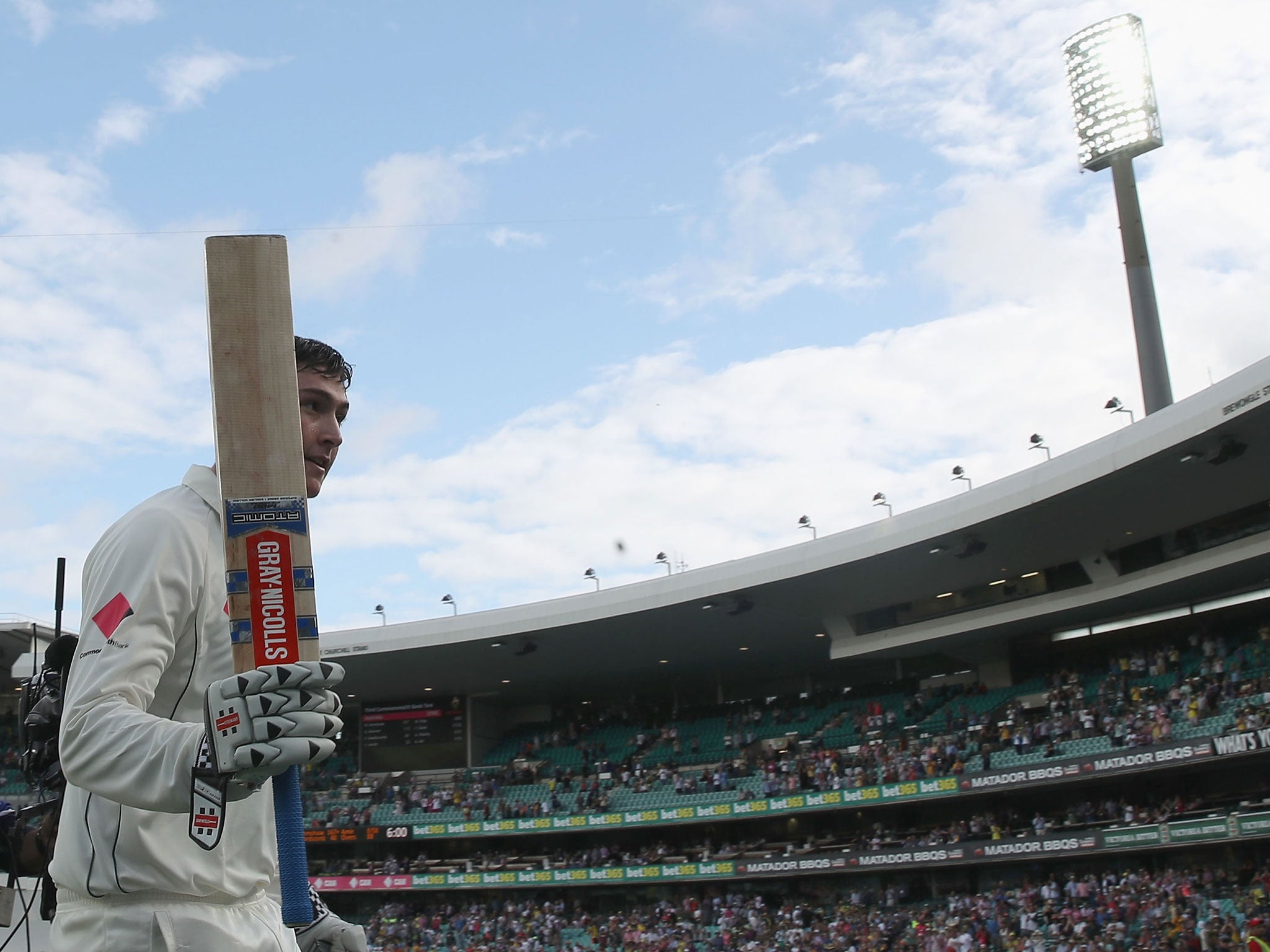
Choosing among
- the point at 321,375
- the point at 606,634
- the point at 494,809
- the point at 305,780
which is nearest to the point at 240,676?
the point at 321,375

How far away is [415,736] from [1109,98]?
30480mm

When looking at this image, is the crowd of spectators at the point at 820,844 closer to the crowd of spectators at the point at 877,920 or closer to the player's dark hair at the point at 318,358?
the crowd of spectators at the point at 877,920

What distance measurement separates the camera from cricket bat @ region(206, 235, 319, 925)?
7.80 feet

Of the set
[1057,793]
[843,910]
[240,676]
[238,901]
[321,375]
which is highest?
[321,375]

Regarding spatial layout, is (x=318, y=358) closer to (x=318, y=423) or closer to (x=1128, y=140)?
(x=318, y=423)

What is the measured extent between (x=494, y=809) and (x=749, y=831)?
299 inches

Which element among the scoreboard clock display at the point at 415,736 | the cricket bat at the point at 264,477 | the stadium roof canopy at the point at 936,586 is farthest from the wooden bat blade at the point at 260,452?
the scoreboard clock display at the point at 415,736

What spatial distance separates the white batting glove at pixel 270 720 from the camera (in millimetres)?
2018

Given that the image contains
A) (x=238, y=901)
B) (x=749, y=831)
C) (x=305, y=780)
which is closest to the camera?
(x=238, y=901)

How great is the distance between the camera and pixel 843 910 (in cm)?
2817

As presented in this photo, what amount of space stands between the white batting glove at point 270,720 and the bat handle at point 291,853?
28 cm

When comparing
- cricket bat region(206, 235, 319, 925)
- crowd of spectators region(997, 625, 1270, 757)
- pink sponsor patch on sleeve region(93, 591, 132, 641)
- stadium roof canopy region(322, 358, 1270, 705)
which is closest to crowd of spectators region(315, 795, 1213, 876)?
crowd of spectators region(997, 625, 1270, 757)

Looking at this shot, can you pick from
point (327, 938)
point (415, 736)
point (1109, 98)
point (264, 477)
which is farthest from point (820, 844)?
point (264, 477)

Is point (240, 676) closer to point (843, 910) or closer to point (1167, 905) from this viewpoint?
point (1167, 905)
